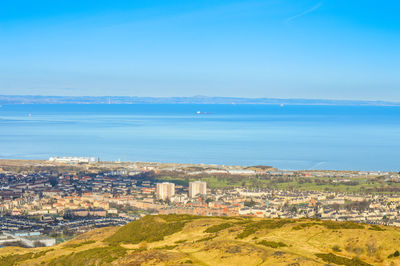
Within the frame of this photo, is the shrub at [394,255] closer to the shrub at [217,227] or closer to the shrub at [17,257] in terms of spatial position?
the shrub at [217,227]

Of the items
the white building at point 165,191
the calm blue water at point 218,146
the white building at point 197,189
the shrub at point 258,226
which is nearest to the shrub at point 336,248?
the shrub at point 258,226

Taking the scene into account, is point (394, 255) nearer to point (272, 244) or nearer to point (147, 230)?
point (272, 244)

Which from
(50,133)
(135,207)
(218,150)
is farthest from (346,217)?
(50,133)

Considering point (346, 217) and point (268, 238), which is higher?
point (268, 238)

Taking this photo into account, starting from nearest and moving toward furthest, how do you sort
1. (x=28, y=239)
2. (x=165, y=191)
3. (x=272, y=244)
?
(x=272, y=244) < (x=28, y=239) < (x=165, y=191)

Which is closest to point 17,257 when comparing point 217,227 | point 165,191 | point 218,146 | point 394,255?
point 217,227

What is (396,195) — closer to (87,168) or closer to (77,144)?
(87,168)
